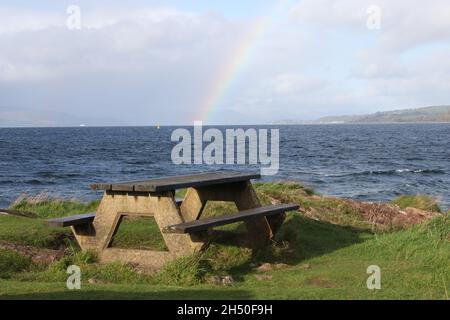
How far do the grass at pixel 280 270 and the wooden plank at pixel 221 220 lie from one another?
1.37ft

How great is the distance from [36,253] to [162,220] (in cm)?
205

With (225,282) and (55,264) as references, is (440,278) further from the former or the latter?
(55,264)

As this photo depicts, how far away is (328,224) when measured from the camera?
1145cm

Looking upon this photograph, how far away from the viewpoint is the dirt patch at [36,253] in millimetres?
8578

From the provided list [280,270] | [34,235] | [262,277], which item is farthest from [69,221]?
[280,270]

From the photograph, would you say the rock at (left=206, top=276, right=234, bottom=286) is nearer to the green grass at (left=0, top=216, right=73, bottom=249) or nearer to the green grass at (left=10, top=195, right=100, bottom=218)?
the green grass at (left=0, top=216, right=73, bottom=249)

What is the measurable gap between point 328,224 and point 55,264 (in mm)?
5326

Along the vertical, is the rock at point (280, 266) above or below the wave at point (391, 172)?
above

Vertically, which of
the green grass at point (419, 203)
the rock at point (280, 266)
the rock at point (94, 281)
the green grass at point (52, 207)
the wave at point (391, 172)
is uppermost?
the rock at point (94, 281)

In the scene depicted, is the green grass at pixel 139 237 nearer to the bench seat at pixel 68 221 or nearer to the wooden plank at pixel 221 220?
the bench seat at pixel 68 221

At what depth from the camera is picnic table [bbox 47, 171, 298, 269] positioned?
7.94 meters

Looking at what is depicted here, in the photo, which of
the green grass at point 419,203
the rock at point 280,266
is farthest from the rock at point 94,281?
the green grass at point 419,203

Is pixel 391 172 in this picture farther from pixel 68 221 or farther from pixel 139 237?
pixel 68 221

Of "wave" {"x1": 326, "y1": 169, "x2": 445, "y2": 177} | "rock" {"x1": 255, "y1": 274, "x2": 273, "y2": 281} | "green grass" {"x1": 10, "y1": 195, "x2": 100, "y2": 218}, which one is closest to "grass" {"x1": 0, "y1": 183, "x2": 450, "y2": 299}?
"rock" {"x1": 255, "y1": 274, "x2": 273, "y2": 281}
